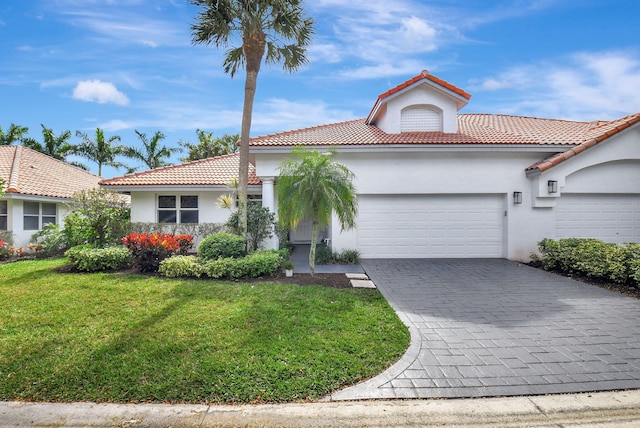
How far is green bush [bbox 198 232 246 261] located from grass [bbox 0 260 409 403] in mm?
1898

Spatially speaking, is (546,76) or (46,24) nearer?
(46,24)

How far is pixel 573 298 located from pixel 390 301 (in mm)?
4148

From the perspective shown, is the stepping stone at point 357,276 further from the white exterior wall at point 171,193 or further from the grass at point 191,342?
the white exterior wall at point 171,193

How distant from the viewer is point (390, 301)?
261 inches

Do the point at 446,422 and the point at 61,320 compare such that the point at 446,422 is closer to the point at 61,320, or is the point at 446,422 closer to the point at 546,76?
the point at 61,320

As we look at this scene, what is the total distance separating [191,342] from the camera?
450 cm

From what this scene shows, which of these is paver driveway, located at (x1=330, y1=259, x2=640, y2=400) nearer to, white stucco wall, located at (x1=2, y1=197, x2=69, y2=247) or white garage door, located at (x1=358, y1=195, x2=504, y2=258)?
white garage door, located at (x1=358, y1=195, x2=504, y2=258)

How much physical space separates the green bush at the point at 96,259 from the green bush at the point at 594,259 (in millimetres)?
13262

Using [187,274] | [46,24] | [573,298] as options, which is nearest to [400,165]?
[573,298]

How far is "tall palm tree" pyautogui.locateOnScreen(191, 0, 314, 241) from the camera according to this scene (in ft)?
32.0

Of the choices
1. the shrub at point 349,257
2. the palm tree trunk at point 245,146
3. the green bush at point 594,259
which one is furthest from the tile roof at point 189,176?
the green bush at point 594,259

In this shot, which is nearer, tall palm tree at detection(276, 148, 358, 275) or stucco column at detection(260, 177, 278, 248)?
tall palm tree at detection(276, 148, 358, 275)

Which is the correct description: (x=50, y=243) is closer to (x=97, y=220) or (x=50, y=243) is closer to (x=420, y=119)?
(x=97, y=220)

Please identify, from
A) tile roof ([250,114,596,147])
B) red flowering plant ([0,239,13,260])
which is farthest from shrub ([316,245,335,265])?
red flowering plant ([0,239,13,260])
